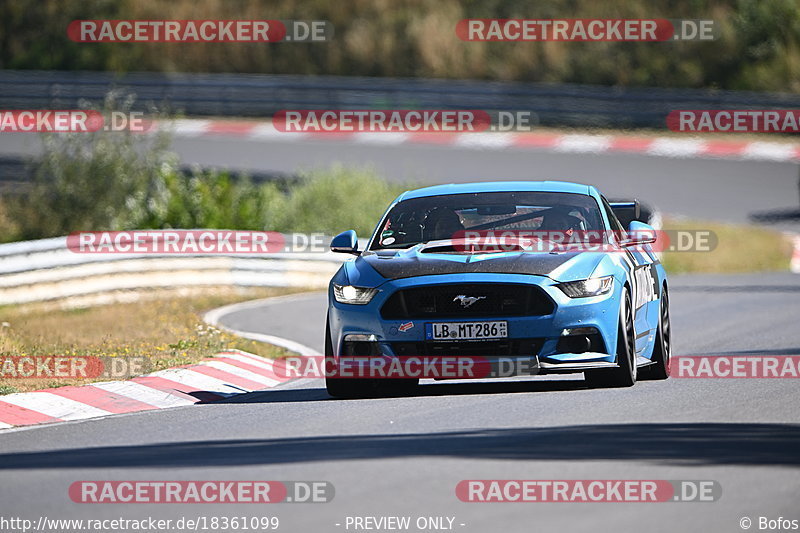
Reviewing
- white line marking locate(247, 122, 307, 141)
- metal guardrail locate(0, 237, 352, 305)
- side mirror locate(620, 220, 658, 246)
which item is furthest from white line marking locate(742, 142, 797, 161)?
side mirror locate(620, 220, 658, 246)

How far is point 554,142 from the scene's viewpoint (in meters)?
35.6

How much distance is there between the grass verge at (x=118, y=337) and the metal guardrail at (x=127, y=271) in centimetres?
30

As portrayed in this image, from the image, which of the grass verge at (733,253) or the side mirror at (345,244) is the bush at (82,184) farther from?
the side mirror at (345,244)

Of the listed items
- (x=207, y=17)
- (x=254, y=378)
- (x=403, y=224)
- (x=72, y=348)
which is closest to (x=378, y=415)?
(x=403, y=224)

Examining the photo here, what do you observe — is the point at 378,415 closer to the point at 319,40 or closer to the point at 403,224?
the point at 403,224

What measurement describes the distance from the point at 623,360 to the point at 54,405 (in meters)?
3.96

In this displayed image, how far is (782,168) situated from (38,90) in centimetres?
1753

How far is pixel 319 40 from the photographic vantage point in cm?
4612

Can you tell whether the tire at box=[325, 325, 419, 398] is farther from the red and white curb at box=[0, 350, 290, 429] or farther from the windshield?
the red and white curb at box=[0, 350, 290, 429]

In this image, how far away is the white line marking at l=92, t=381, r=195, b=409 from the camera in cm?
1168

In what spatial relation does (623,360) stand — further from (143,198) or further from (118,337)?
(143,198)

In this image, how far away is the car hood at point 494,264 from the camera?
10.7 m

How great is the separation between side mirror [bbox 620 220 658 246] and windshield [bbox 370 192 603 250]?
0.80 feet

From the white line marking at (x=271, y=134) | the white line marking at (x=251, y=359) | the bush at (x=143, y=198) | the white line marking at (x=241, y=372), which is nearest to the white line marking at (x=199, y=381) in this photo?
the white line marking at (x=241, y=372)
